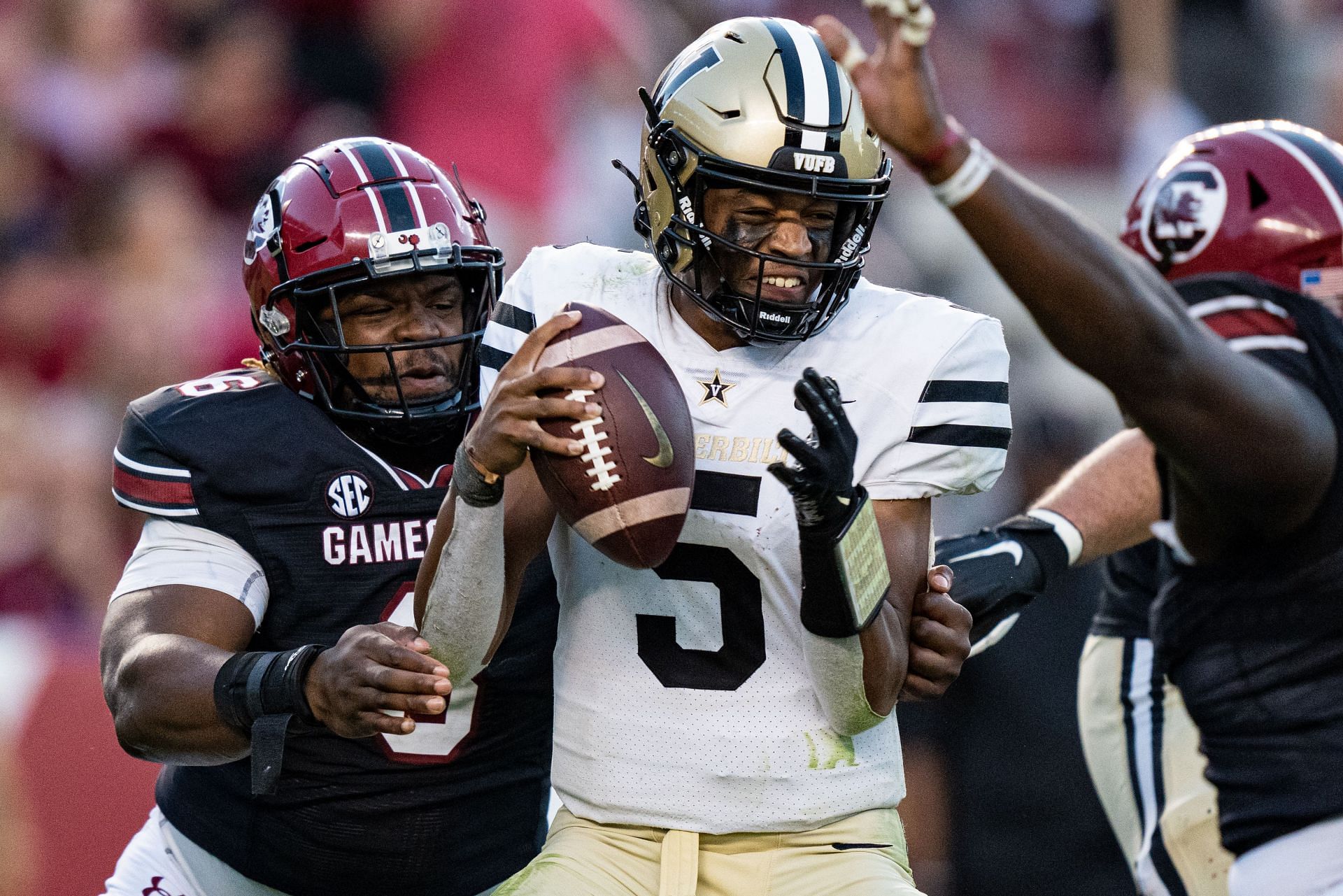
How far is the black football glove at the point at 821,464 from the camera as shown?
240 centimetres

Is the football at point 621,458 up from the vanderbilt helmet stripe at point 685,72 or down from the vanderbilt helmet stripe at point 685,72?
down

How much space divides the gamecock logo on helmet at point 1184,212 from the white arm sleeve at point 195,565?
1845mm

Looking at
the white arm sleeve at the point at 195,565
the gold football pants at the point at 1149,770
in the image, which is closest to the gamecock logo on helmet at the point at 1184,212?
the gold football pants at the point at 1149,770

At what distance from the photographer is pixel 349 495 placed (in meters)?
3.10

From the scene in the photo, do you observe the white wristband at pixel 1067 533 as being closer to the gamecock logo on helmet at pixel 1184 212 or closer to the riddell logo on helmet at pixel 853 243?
the gamecock logo on helmet at pixel 1184 212

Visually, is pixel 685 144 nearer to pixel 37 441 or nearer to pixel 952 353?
pixel 952 353

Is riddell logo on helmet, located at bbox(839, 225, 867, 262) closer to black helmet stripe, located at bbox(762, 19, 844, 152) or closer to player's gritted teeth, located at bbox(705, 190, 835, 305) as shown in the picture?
player's gritted teeth, located at bbox(705, 190, 835, 305)

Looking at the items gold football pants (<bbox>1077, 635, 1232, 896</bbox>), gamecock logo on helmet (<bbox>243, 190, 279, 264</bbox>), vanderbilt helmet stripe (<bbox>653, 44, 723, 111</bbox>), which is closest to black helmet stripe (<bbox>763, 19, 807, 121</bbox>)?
vanderbilt helmet stripe (<bbox>653, 44, 723, 111</bbox>)

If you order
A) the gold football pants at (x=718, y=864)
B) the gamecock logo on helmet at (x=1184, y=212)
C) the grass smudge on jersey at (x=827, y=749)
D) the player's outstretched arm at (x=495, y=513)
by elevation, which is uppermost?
the gamecock logo on helmet at (x=1184, y=212)

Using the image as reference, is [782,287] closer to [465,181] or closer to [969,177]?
[969,177]

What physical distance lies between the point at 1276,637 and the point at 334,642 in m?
1.72

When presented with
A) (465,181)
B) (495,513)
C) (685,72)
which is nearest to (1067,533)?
(685,72)

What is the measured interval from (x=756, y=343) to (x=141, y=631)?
1219 millimetres

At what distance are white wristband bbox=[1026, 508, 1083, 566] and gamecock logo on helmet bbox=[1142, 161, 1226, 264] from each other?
0.61 meters
